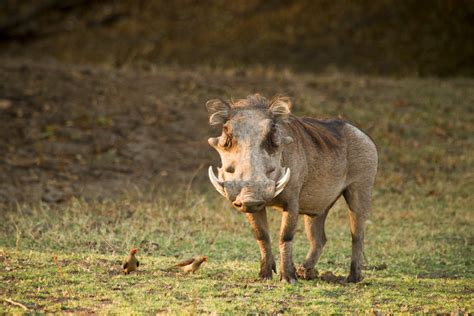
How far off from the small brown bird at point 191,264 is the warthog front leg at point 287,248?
2.03 ft

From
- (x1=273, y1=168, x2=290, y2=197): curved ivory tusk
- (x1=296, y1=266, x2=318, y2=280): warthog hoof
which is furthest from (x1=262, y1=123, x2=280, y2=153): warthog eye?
(x1=296, y1=266, x2=318, y2=280): warthog hoof

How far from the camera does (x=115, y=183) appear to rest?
41.1 feet

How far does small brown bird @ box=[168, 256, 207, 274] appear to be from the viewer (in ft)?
23.2

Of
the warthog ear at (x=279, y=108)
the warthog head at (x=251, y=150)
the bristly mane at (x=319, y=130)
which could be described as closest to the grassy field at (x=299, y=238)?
the warthog head at (x=251, y=150)

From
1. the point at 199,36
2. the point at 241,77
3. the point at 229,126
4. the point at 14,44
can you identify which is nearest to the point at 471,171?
the point at 241,77

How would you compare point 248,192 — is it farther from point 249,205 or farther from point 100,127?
point 100,127

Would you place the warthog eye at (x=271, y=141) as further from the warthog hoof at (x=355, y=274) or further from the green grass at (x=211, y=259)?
the warthog hoof at (x=355, y=274)

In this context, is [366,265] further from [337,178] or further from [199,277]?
[199,277]

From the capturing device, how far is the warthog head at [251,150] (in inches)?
257

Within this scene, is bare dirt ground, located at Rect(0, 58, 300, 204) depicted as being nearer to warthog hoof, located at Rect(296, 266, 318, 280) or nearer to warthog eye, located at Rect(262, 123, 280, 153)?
warthog hoof, located at Rect(296, 266, 318, 280)

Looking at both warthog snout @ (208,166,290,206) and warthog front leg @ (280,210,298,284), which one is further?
warthog front leg @ (280,210,298,284)

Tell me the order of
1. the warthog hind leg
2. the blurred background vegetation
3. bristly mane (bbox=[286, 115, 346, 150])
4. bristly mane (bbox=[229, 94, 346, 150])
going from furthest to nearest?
the blurred background vegetation, the warthog hind leg, bristly mane (bbox=[286, 115, 346, 150]), bristly mane (bbox=[229, 94, 346, 150])

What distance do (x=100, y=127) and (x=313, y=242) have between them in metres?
7.08

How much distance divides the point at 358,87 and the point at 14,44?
1026cm
